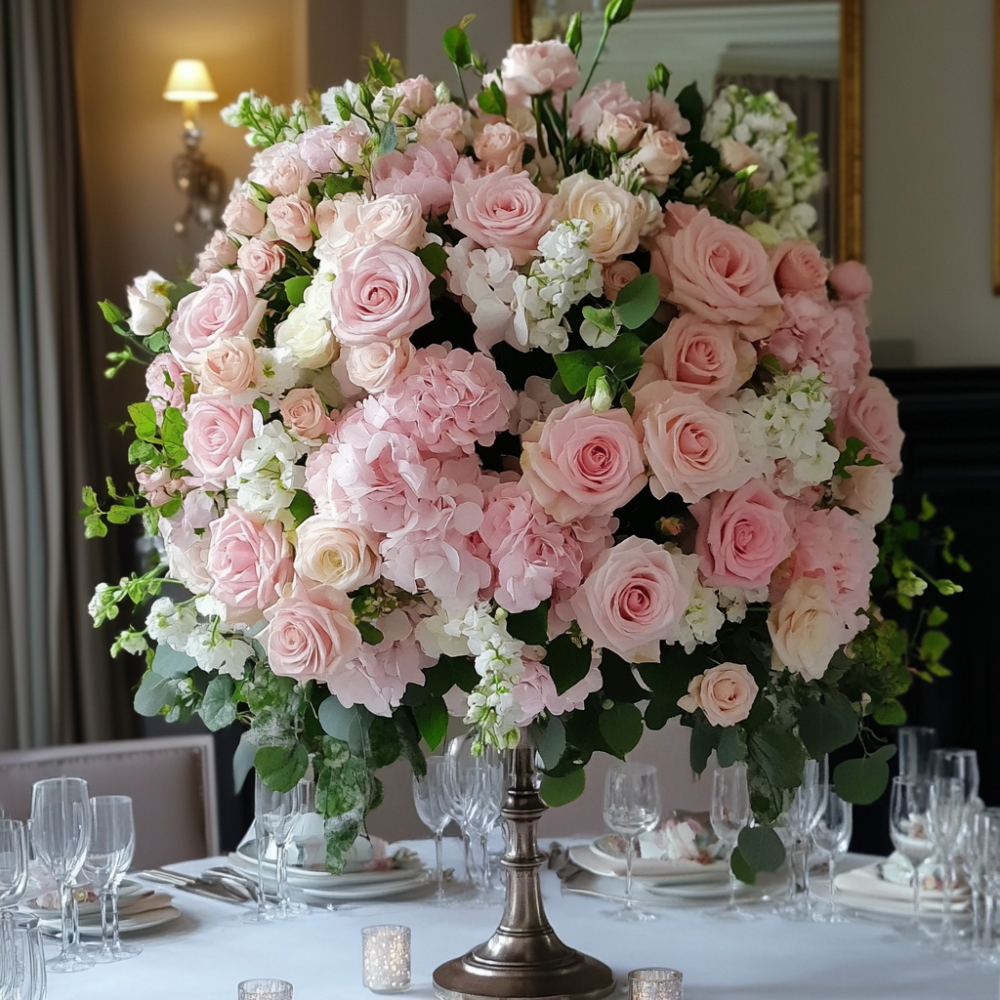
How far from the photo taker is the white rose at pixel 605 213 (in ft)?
4.52

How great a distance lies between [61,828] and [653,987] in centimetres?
73

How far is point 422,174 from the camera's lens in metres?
1.44

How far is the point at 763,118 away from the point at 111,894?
4.32ft

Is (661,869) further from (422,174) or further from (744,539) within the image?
(422,174)

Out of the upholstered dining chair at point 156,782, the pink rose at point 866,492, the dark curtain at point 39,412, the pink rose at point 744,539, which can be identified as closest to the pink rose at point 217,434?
the pink rose at point 744,539

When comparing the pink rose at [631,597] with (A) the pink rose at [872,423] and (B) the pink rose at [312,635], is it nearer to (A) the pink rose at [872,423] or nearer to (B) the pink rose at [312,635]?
(B) the pink rose at [312,635]

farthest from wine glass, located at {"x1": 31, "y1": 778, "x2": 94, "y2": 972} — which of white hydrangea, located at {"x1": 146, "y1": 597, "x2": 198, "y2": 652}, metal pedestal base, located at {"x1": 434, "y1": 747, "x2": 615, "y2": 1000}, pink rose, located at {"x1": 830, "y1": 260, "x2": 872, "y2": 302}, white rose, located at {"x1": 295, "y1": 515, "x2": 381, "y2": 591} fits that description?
pink rose, located at {"x1": 830, "y1": 260, "x2": 872, "y2": 302}

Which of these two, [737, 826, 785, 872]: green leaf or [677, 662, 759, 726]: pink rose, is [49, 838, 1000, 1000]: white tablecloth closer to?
[737, 826, 785, 872]: green leaf

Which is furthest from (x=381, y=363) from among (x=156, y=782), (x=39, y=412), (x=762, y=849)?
(x=39, y=412)

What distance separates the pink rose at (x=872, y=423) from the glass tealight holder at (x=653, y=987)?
0.58m

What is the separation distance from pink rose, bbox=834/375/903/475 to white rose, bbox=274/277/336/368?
1.79 feet

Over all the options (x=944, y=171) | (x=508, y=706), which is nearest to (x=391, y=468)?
(x=508, y=706)

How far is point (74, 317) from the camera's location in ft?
12.9

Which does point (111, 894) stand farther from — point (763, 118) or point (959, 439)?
point (959, 439)
